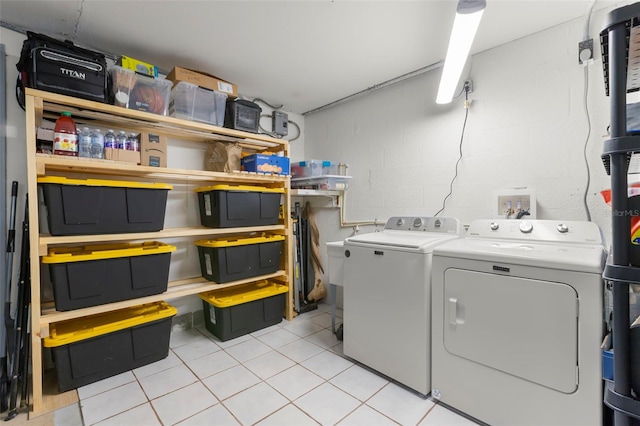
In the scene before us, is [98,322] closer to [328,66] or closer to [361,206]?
[361,206]

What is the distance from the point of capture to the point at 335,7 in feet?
6.10

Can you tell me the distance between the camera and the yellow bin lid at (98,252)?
5.88ft

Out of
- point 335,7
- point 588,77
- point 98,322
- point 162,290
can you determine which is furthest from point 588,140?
point 98,322

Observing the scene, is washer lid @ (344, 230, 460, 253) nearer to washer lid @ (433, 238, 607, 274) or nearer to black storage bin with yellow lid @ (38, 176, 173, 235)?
washer lid @ (433, 238, 607, 274)

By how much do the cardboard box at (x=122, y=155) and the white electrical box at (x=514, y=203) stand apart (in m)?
2.76

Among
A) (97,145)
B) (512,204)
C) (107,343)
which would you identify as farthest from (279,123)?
A: (107,343)

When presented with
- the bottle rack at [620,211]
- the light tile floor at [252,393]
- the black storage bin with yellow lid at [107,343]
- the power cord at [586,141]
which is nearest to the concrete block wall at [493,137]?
the power cord at [586,141]

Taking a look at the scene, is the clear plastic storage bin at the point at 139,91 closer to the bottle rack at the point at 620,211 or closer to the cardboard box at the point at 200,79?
the cardboard box at the point at 200,79

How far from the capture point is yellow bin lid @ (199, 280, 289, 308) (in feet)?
8.33

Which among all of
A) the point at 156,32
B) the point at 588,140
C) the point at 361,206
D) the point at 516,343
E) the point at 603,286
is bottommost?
the point at 516,343

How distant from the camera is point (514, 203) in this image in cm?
213

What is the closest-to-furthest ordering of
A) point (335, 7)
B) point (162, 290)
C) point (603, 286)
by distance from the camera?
1. point (603, 286)
2. point (335, 7)
3. point (162, 290)

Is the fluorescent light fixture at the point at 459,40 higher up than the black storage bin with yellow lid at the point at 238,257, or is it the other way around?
the fluorescent light fixture at the point at 459,40

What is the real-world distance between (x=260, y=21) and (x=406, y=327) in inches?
90.2
